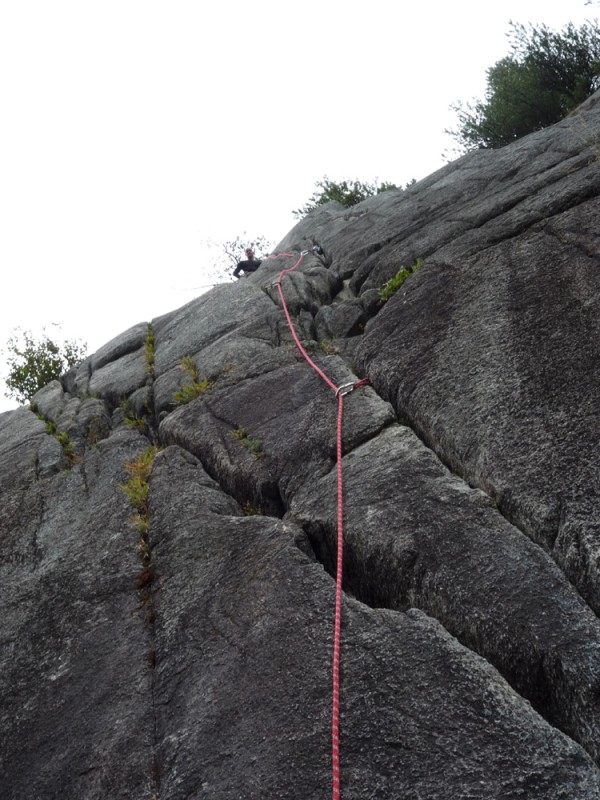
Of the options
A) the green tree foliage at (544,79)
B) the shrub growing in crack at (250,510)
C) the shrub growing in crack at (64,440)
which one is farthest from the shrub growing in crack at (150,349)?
the green tree foliage at (544,79)

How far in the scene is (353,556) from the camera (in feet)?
22.7

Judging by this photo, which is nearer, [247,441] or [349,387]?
[247,441]

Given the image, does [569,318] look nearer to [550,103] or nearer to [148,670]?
[148,670]

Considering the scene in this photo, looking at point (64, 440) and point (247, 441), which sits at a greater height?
point (64, 440)

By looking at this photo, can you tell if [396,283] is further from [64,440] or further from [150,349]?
[64,440]

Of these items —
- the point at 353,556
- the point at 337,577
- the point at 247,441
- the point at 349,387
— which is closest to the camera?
the point at 337,577

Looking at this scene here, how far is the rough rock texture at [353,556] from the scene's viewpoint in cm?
519

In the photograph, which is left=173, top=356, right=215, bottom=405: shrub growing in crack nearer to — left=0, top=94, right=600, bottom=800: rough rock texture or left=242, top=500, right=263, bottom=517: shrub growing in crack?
left=0, top=94, right=600, bottom=800: rough rock texture

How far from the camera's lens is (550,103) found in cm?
2308

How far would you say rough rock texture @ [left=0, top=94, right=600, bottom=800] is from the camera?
5.19 metres

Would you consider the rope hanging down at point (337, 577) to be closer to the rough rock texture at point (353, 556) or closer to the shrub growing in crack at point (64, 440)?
the rough rock texture at point (353, 556)

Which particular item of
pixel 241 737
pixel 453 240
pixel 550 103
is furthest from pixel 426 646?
pixel 550 103

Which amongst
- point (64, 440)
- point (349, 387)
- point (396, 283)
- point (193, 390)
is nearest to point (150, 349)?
point (64, 440)

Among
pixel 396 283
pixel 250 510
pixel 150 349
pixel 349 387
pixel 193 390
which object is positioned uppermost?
pixel 150 349
